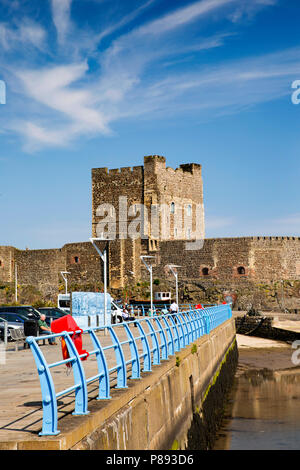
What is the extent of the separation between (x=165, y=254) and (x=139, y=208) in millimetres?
4866

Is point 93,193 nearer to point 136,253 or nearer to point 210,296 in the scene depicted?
point 136,253

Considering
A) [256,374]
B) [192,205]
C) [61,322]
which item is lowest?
[256,374]

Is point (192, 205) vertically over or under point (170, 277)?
over

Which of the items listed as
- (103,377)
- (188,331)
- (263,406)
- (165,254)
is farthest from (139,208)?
(103,377)

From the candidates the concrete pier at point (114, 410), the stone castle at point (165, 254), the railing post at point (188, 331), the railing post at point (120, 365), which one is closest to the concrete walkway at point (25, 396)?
the concrete pier at point (114, 410)

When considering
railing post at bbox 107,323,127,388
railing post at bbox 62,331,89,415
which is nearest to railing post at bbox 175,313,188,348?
railing post at bbox 107,323,127,388

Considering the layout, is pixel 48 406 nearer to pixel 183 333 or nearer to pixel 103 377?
pixel 103 377

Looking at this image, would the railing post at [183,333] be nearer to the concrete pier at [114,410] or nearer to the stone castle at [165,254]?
the concrete pier at [114,410]

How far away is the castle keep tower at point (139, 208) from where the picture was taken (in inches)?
2224

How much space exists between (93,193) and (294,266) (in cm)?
2037

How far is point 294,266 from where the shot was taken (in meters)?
55.0

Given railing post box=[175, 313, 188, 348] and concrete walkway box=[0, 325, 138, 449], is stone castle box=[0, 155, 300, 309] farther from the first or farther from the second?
concrete walkway box=[0, 325, 138, 449]

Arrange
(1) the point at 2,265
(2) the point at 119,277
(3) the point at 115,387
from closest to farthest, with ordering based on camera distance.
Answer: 1. (3) the point at 115,387
2. (2) the point at 119,277
3. (1) the point at 2,265
